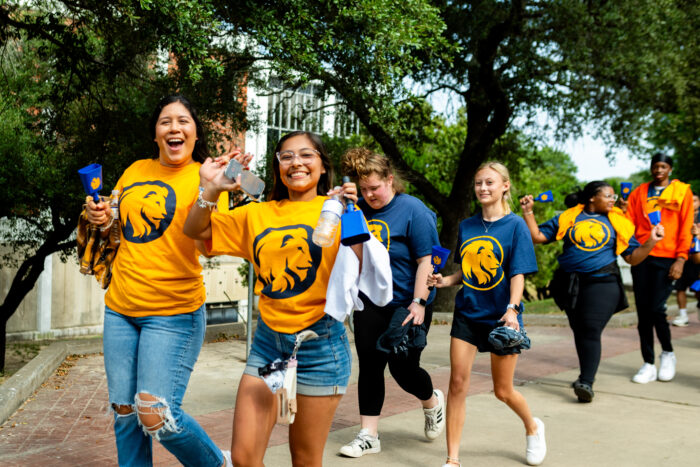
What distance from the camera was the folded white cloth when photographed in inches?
112

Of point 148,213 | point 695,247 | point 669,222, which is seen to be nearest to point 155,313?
point 148,213

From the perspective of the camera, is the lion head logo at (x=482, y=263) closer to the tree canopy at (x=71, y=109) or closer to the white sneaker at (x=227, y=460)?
the white sneaker at (x=227, y=460)

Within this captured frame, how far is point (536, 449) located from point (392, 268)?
1.43m

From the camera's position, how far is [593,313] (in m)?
6.18

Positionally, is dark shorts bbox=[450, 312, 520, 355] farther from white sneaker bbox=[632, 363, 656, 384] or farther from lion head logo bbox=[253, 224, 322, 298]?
white sneaker bbox=[632, 363, 656, 384]

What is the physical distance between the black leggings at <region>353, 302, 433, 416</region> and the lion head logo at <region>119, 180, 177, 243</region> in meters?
1.74

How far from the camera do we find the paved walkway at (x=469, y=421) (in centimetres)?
461

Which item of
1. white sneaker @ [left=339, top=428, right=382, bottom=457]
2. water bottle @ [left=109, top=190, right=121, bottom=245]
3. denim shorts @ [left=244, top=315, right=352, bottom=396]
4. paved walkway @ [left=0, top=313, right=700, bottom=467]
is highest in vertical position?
water bottle @ [left=109, top=190, right=121, bottom=245]

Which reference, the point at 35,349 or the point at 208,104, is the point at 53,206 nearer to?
the point at 208,104

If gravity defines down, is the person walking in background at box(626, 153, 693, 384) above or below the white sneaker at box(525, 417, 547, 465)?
above

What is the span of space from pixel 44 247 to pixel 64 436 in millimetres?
4426

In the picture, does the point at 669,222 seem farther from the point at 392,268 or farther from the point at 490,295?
the point at 392,268

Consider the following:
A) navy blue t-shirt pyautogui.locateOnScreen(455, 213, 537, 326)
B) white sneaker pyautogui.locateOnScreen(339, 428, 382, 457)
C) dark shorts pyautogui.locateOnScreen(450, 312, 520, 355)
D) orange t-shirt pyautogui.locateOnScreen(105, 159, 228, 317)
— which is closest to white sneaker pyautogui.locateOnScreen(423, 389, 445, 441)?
white sneaker pyautogui.locateOnScreen(339, 428, 382, 457)

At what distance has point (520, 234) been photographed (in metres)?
4.40
